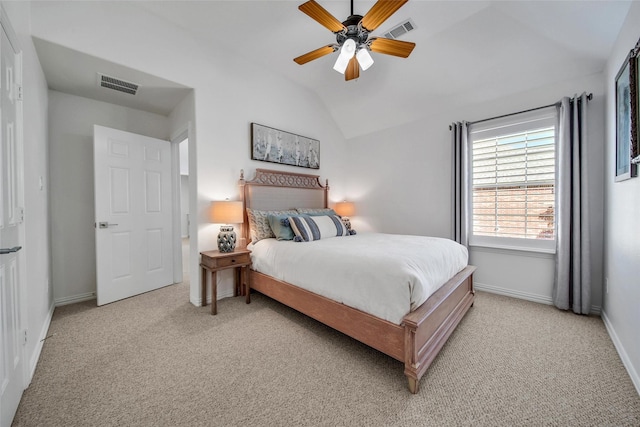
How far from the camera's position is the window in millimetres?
2918

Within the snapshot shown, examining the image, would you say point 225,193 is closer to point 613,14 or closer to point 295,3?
point 295,3

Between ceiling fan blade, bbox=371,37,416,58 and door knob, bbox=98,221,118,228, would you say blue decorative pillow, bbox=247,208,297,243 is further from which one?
ceiling fan blade, bbox=371,37,416,58

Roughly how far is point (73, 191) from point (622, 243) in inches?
221

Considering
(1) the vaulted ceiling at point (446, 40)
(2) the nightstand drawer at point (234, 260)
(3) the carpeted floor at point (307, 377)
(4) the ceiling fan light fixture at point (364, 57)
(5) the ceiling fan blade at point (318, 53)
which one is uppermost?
(1) the vaulted ceiling at point (446, 40)

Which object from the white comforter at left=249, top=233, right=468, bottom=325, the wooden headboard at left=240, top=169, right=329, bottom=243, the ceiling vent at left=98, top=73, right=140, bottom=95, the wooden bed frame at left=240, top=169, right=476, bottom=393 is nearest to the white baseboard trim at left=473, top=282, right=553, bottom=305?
the wooden bed frame at left=240, top=169, right=476, bottom=393

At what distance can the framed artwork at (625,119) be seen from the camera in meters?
1.73

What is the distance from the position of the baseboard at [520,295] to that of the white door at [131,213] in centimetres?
444

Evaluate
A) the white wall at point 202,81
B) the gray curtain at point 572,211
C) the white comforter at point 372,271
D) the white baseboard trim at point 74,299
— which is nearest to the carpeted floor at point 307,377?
the gray curtain at point 572,211

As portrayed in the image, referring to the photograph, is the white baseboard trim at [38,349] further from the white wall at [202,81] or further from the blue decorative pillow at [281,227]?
the blue decorative pillow at [281,227]

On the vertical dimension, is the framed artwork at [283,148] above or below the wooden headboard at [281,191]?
above

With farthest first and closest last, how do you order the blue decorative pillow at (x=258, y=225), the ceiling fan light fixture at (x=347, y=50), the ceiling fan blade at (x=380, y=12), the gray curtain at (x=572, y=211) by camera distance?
the blue decorative pillow at (x=258, y=225) < the gray curtain at (x=572, y=211) < the ceiling fan light fixture at (x=347, y=50) < the ceiling fan blade at (x=380, y=12)

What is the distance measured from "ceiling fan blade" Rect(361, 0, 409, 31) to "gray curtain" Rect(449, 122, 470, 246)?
206 centimetres

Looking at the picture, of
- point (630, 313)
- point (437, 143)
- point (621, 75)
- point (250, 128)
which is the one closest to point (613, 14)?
point (621, 75)

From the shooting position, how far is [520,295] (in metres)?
3.07
